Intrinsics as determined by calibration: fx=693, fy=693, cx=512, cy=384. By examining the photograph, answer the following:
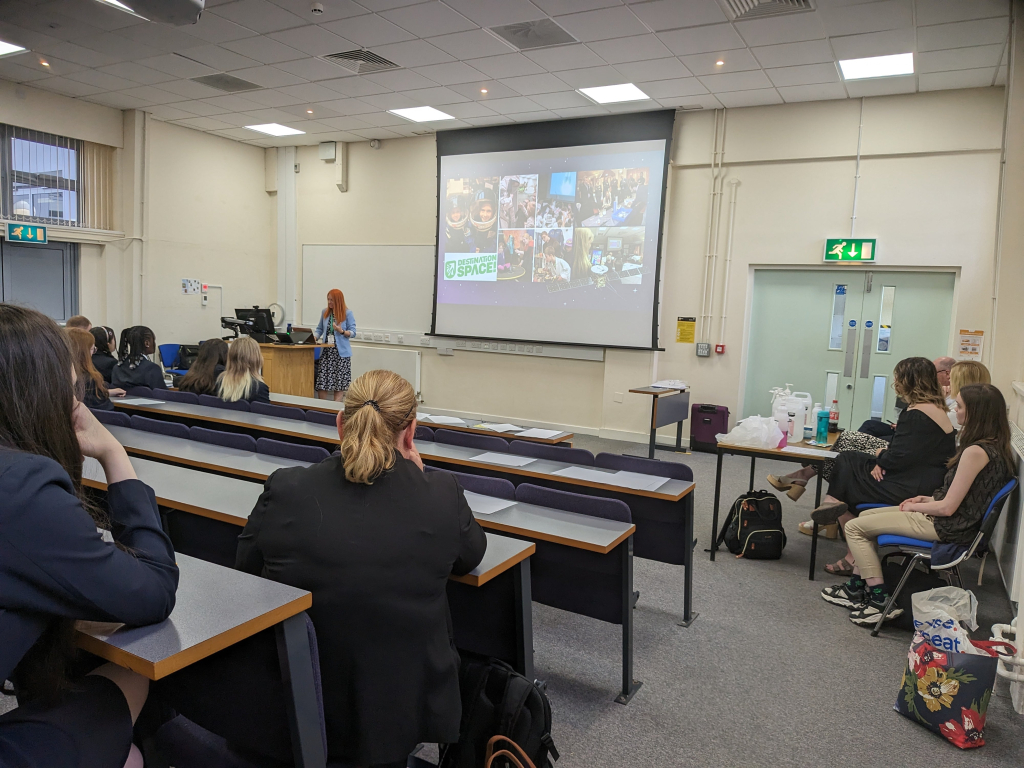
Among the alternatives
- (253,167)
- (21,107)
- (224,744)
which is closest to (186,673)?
(224,744)

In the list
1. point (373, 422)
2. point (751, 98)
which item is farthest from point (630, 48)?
point (373, 422)

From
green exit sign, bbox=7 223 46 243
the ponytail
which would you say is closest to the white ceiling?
green exit sign, bbox=7 223 46 243

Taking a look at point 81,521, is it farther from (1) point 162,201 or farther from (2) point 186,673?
(1) point 162,201

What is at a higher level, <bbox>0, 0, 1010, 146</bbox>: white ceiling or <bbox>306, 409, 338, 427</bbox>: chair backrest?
<bbox>0, 0, 1010, 146</bbox>: white ceiling

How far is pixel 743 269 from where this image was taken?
712cm

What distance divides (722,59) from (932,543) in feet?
13.8

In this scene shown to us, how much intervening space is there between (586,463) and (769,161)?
477cm

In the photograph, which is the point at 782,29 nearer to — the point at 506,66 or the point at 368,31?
Result: the point at 506,66

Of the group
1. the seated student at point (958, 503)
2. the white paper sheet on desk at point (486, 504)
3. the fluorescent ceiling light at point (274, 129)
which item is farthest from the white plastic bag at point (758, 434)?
the fluorescent ceiling light at point (274, 129)

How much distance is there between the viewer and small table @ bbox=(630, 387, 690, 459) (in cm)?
645

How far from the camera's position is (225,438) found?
357 cm

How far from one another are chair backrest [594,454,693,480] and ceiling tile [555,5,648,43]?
10.8 feet

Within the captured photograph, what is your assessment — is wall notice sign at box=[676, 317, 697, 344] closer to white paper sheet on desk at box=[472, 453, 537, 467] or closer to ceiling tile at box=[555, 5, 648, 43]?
ceiling tile at box=[555, 5, 648, 43]

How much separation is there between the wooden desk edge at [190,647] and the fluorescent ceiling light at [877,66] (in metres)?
6.02
